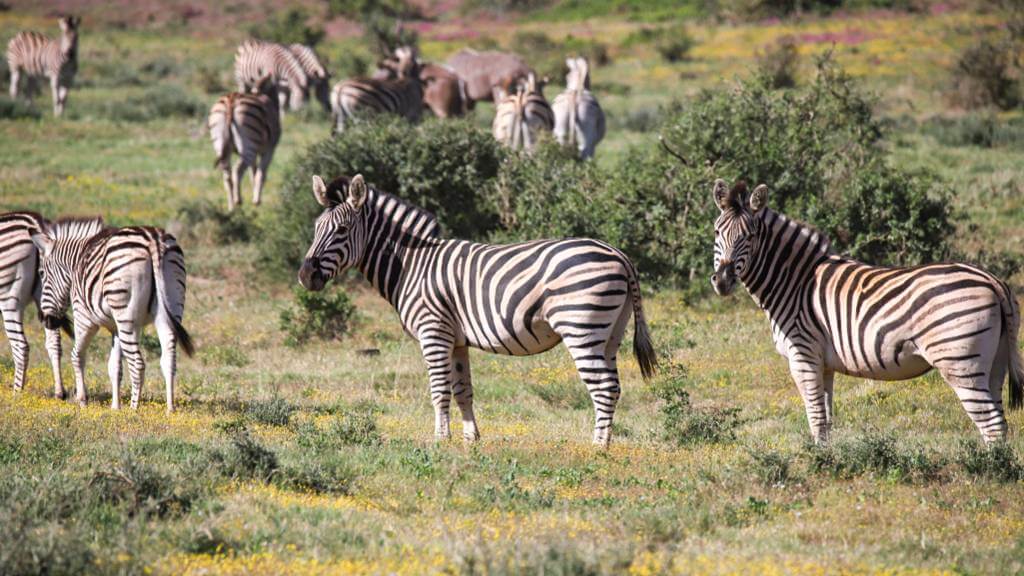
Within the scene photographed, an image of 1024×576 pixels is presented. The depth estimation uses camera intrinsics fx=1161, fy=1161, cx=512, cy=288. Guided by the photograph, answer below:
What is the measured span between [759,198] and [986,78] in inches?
1045

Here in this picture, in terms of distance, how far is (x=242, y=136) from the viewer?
79.5ft

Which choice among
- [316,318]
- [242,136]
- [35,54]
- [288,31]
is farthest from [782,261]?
[288,31]

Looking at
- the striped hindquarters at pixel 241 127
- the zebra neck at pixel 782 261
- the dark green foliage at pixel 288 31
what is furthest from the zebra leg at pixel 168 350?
the dark green foliage at pixel 288 31

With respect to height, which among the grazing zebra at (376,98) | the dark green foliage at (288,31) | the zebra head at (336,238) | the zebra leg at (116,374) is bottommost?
the zebra leg at (116,374)

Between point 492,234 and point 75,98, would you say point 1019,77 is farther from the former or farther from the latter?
point 75,98

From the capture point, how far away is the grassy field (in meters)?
6.89

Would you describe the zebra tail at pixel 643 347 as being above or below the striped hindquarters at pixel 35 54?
below

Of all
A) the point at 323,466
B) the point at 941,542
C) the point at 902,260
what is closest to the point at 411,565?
the point at 323,466

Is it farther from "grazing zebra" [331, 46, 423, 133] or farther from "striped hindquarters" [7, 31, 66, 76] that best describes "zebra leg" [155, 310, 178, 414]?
"striped hindquarters" [7, 31, 66, 76]

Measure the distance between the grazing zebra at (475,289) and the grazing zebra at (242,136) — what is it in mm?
13484

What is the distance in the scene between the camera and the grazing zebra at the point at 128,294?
11352 mm

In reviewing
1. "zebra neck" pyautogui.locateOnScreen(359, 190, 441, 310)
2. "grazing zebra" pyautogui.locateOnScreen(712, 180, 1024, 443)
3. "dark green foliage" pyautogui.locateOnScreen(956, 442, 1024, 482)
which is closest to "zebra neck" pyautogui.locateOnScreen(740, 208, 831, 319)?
"grazing zebra" pyautogui.locateOnScreen(712, 180, 1024, 443)

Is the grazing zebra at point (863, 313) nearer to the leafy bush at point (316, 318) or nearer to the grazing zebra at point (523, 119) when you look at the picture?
the leafy bush at point (316, 318)

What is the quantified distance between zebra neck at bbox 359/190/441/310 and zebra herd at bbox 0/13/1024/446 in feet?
0.04
